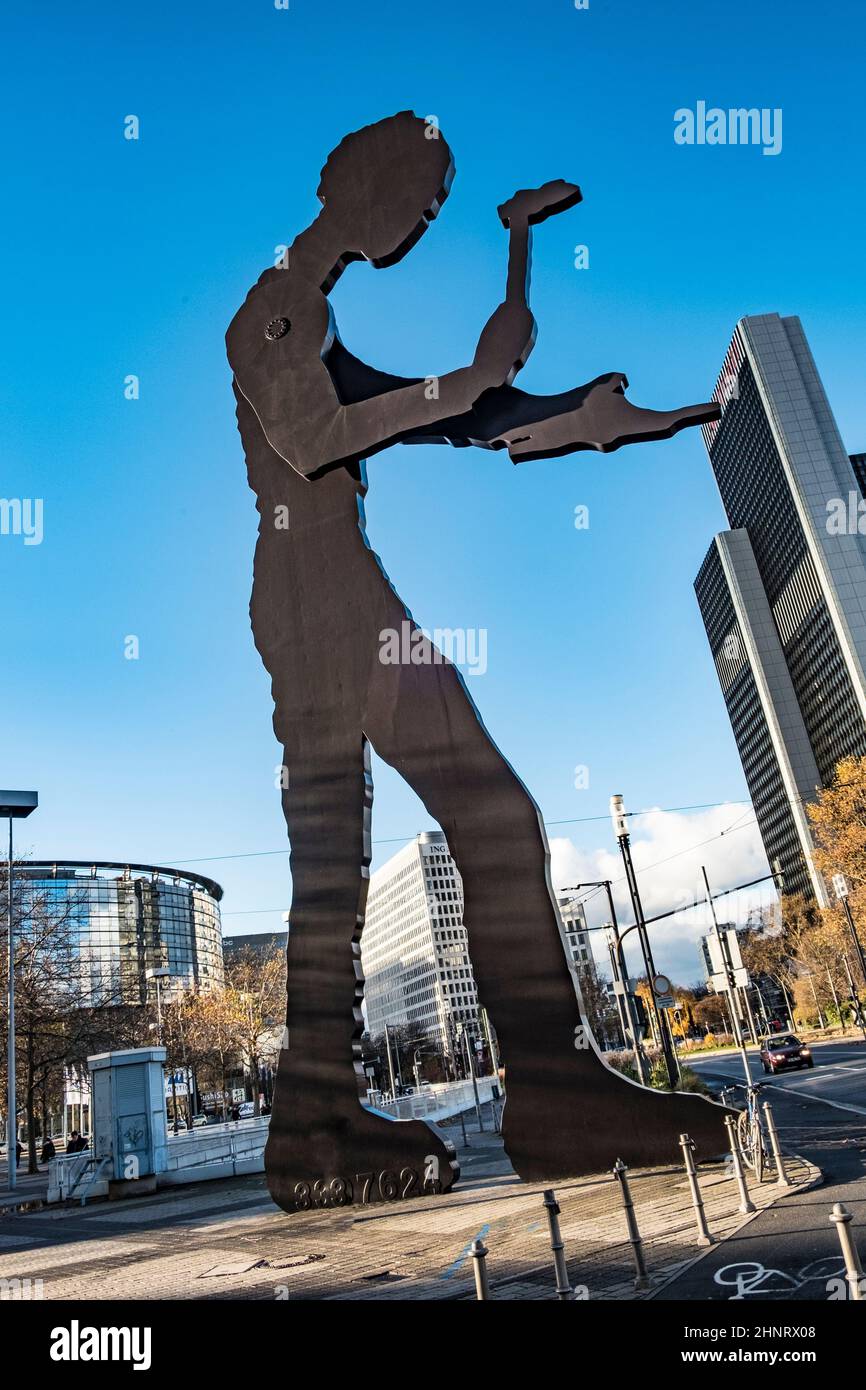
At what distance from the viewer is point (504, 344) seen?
1111 centimetres

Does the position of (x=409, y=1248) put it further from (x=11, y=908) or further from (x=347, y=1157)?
(x=11, y=908)

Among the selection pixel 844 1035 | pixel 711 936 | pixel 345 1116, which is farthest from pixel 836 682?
pixel 345 1116

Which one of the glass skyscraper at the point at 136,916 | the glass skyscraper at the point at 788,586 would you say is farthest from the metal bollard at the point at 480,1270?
the glass skyscraper at the point at 136,916

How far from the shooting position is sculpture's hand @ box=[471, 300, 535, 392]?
11.0 meters

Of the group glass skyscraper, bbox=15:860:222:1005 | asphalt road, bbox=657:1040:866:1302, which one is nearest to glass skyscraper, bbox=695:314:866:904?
glass skyscraper, bbox=15:860:222:1005

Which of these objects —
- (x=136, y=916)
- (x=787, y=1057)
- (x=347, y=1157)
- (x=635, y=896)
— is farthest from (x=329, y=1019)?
(x=136, y=916)

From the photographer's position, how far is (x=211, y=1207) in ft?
49.2

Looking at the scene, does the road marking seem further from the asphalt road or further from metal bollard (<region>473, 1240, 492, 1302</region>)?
metal bollard (<region>473, 1240, 492, 1302</region>)

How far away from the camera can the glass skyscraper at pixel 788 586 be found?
110 meters

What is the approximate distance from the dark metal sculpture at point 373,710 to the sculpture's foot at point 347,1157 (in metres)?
0.02

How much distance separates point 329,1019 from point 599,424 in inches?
303

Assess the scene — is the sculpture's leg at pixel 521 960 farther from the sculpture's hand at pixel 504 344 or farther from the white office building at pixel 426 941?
the white office building at pixel 426 941
